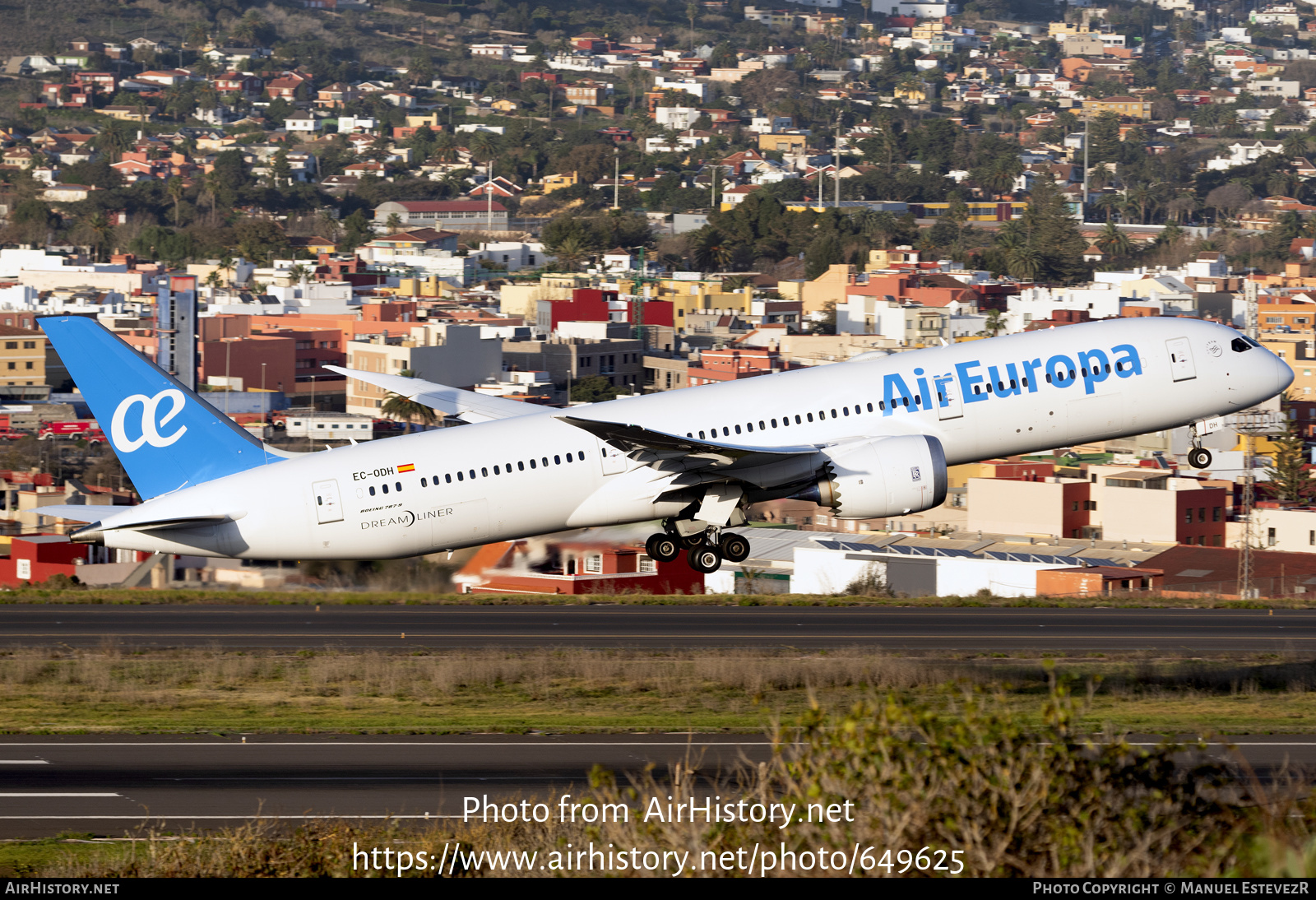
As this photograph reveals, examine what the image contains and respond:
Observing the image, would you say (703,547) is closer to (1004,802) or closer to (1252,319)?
(1004,802)

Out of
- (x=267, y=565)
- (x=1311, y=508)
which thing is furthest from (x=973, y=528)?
(x=267, y=565)

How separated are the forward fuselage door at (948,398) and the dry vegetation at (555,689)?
6.16m

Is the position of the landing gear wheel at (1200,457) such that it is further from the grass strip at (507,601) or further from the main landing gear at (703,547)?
the grass strip at (507,601)

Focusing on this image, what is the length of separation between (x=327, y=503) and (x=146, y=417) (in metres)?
4.62

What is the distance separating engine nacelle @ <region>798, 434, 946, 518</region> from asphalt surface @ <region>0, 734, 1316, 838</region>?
25.4 feet

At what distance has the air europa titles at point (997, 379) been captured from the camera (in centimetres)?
4081

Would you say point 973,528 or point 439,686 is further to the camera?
point 973,528

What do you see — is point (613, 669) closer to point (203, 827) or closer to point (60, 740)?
point (60, 740)

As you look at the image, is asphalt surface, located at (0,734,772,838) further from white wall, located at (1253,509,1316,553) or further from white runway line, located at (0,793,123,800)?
white wall, located at (1253,509,1316,553)

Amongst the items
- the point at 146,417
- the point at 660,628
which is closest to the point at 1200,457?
the point at 660,628

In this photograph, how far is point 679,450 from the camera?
39562 millimetres
